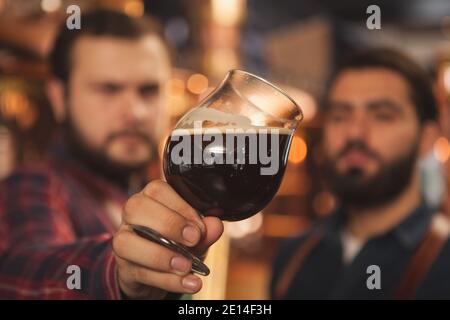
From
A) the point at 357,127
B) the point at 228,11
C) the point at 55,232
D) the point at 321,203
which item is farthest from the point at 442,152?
the point at 55,232

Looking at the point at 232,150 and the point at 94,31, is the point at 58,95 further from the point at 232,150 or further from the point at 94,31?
the point at 232,150

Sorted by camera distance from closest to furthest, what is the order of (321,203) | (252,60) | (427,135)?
(427,135) < (321,203) < (252,60)

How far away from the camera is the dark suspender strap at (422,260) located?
1.73 meters

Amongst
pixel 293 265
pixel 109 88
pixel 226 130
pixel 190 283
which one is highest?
pixel 109 88

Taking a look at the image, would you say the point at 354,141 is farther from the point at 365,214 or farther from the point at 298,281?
the point at 298,281

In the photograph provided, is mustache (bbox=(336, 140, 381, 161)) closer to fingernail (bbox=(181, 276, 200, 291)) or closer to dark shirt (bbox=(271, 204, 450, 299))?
dark shirt (bbox=(271, 204, 450, 299))

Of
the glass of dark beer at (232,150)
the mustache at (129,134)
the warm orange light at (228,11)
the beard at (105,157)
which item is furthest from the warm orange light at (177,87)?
the glass of dark beer at (232,150)

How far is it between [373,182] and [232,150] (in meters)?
1.28

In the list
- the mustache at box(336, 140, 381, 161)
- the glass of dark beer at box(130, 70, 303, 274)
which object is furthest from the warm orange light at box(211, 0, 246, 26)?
the glass of dark beer at box(130, 70, 303, 274)

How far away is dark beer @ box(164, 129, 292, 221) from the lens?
85cm

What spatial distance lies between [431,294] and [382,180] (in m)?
0.46

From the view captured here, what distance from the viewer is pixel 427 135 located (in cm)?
223

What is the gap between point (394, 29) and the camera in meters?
9.72

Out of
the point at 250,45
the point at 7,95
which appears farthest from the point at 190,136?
the point at 250,45
